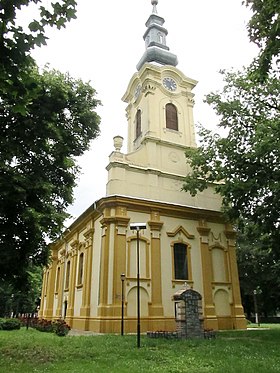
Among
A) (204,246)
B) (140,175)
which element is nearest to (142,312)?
(204,246)

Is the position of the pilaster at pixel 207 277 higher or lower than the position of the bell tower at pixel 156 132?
lower

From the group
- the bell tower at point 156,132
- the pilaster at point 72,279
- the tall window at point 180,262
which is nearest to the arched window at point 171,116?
the bell tower at point 156,132

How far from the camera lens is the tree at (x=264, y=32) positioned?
7.21 meters

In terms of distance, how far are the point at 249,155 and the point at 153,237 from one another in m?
7.59

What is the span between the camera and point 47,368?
317 inches

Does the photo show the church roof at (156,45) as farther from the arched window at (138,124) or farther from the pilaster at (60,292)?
the pilaster at (60,292)

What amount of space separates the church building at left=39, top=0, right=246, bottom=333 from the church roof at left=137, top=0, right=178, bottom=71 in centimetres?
123

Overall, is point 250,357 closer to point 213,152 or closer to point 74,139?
point 74,139

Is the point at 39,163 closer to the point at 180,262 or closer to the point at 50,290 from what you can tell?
the point at 180,262

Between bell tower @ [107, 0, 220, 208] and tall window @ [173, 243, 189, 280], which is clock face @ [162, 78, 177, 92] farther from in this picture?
tall window @ [173, 243, 189, 280]

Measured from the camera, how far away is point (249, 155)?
1744cm

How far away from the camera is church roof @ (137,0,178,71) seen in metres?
29.0

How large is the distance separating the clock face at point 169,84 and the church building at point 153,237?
9 cm

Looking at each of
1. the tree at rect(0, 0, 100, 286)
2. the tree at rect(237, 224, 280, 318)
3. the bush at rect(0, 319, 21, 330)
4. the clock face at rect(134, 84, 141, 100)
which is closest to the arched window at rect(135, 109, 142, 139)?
the clock face at rect(134, 84, 141, 100)
